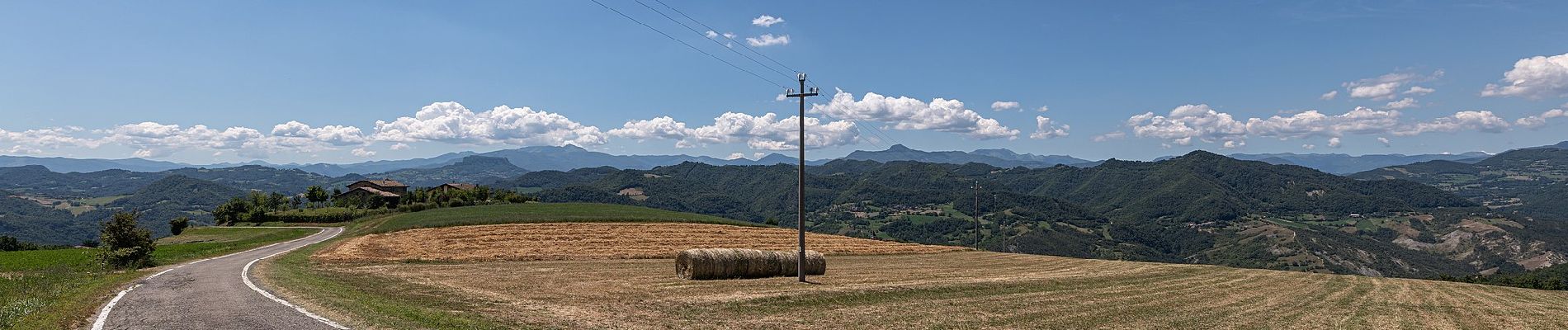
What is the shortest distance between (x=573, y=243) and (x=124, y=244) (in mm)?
27688

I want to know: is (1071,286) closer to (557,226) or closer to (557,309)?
(557,309)

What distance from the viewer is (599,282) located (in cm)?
3058

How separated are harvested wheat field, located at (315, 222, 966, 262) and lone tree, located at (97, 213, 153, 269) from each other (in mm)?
8348

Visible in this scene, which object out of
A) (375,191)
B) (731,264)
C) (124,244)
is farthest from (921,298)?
(375,191)

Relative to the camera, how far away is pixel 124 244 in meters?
39.6

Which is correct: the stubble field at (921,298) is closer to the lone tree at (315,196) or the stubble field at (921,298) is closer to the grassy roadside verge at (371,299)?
the grassy roadside verge at (371,299)

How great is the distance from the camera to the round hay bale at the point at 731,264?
32.7m

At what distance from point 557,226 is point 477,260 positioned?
31259 mm

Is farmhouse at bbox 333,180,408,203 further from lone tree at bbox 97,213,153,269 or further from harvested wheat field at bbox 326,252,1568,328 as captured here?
harvested wheat field at bbox 326,252,1568,328

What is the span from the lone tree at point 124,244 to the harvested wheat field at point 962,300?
1147 cm

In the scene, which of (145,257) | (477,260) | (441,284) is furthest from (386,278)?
(145,257)

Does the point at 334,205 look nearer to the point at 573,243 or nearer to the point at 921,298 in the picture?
the point at 573,243

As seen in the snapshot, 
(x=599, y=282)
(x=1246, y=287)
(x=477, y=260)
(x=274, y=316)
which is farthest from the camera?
(x=477, y=260)

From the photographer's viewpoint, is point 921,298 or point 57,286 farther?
point 921,298
